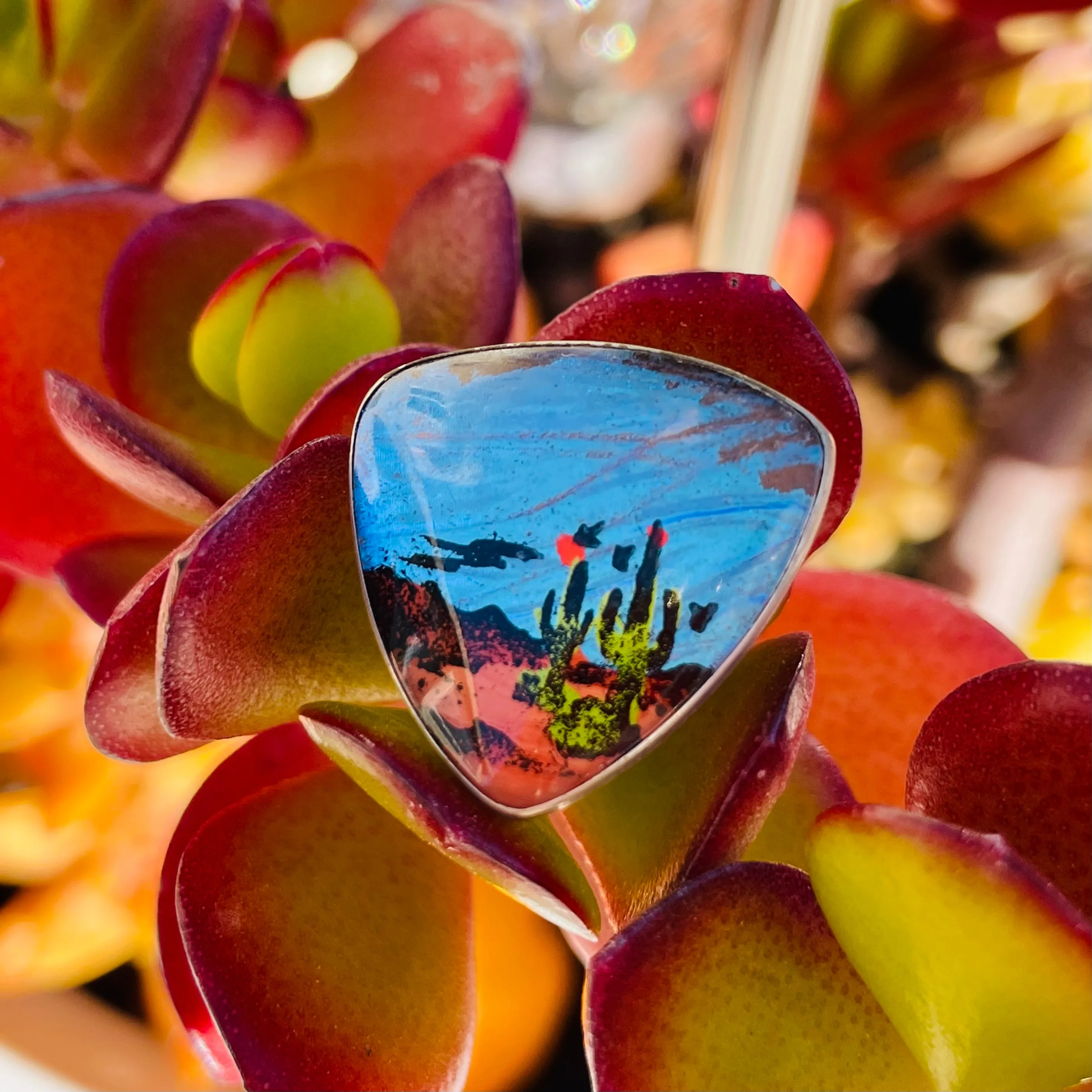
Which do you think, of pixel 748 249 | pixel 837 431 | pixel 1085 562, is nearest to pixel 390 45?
pixel 748 249

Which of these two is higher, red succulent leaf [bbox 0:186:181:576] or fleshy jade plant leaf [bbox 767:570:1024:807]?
red succulent leaf [bbox 0:186:181:576]

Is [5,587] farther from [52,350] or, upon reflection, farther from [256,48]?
[256,48]

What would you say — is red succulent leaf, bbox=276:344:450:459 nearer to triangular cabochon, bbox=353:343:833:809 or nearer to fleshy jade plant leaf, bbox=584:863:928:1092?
triangular cabochon, bbox=353:343:833:809

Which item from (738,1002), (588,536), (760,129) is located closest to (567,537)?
(588,536)

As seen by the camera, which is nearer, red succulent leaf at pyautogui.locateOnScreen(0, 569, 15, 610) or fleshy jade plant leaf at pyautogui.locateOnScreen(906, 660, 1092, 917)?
fleshy jade plant leaf at pyautogui.locateOnScreen(906, 660, 1092, 917)

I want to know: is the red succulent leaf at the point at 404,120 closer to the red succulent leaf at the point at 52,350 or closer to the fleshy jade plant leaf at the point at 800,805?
the red succulent leaf at the point at 52,350

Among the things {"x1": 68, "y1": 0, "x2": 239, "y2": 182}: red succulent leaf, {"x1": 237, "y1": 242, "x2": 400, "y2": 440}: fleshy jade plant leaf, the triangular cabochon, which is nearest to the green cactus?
the triangular cabochon

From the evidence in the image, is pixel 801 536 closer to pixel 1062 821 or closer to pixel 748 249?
pixel 1062 821
